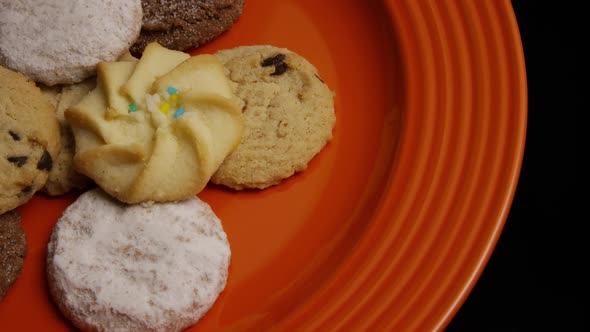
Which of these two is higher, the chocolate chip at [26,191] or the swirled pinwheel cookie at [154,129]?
the swirled pinwheel cookie at [154,129]

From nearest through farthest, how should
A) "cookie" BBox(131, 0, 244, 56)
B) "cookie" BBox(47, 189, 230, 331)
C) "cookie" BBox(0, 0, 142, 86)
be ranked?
1. "cookie" BBox(47, 189, 230, 331)
2. "cookie" BBox(0, 0, 142, 86)
3. "cookie" BBox(131, 0, 244, 56)

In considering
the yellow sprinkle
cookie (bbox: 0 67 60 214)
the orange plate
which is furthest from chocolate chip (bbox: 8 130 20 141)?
the yellow sprinkle

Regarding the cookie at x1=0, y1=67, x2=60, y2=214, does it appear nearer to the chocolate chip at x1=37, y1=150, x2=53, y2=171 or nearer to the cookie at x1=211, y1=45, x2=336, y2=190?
the chocolate chip at x1=37, y1=150, x2=53, y2=171

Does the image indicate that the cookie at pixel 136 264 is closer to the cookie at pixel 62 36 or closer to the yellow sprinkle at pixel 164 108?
the yellow sprinkle at pixel 164 108

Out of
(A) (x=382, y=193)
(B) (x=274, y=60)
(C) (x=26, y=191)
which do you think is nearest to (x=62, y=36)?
(C) (x=26, y=191)

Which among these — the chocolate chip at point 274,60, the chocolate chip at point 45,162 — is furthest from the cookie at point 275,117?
the chocolate chip at point 45,162

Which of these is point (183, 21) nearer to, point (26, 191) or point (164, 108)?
point (164, 108)
